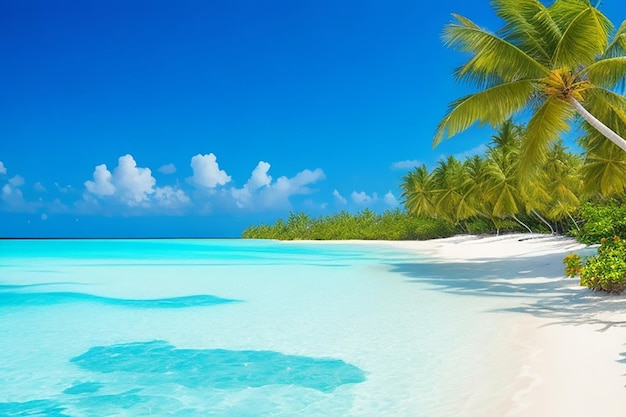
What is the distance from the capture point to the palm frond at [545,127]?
28.3 ft

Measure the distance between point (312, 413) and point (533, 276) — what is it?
9697mm

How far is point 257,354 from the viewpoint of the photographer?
211 inches

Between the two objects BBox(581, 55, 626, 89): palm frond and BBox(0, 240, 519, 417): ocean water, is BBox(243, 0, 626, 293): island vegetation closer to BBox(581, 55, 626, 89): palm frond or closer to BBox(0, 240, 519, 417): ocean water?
BBox(581, 55, 626, 89): palm frond

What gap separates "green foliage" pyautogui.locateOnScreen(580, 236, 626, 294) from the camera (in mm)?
7317

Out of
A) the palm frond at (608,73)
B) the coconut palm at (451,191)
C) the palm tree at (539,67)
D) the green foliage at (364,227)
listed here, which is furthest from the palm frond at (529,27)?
the green foliage at (364,227)

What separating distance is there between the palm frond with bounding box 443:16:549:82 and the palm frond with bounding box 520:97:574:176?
1.88 feet

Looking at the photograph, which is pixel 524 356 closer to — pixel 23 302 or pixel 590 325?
pixel 590 325

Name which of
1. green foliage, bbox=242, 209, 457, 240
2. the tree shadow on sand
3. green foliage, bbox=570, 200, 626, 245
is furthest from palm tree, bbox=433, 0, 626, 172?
green foliage, bbox=242, 209, 457, 240

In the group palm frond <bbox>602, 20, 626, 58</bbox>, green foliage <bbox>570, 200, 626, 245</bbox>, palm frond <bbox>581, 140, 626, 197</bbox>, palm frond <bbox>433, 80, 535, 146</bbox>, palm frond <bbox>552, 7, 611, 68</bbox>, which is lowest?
green foliage <bbox>570, 200, 626, 245</bbox>

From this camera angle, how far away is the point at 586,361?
→ 4375mm

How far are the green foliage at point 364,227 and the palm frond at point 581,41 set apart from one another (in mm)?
36313

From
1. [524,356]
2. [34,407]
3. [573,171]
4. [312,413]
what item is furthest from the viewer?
[573,171]

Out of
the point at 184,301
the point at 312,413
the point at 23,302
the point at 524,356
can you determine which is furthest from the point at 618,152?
the point at 23,302

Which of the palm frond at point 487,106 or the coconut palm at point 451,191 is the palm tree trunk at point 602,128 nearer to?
the palm frond at point 487,106
